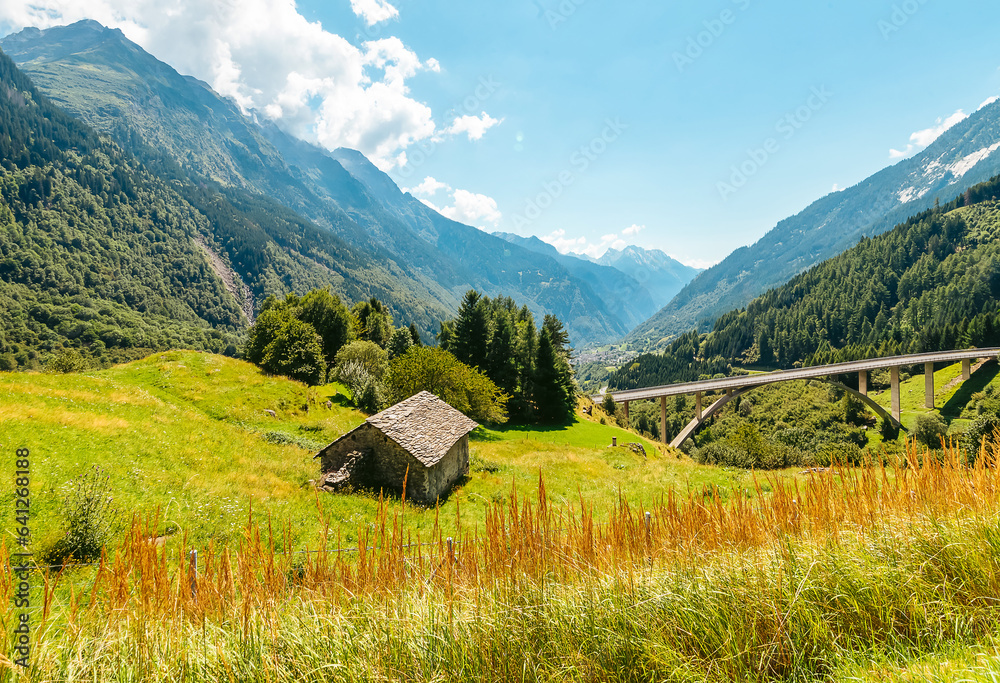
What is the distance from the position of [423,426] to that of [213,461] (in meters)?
8.45

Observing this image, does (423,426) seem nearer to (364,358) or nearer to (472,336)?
(364,358)

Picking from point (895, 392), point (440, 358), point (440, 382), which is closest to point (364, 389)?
point (440, 382)

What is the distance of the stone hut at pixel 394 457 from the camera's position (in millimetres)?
17750

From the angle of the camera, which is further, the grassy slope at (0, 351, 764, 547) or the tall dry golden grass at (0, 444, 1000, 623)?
the grassy slope at (0, 351, 764, 547)

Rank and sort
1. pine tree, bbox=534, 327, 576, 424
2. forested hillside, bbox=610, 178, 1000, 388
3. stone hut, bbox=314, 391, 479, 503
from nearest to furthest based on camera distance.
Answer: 1. stone hut, bbox=314, 391, 479, 503
2. pine tree, bbox=534, 327, 576, 424
3. forested hillside, bbox=610, 178, 1000, 388

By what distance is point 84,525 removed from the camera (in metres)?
8.58

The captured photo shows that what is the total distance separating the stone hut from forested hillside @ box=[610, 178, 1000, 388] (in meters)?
123

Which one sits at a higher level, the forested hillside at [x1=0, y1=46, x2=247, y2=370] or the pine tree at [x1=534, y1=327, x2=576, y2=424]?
the forested hillside at [x1=0, y1=46, x2=247, y2=370]

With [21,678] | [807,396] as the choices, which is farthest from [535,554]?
[807,396]

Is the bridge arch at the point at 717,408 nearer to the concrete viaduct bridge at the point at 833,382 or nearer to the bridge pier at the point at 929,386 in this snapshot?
the concrete viaduct bridge at the point at 833,382

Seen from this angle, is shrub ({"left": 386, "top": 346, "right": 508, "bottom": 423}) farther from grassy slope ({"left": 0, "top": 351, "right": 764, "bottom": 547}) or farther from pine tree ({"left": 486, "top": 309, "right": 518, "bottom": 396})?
pine tree ({"left": 486, "top": 309, "right": 518, "bottom": 396})

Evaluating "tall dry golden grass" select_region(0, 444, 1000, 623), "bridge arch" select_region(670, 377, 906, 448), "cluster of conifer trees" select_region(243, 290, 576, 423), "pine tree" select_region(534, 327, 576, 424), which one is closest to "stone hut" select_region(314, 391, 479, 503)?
"tall dry golden grass" select_region(0, 444, 1000, 623)

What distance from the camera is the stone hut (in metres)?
17.8

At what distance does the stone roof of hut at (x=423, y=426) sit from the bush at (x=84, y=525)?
963 cm
